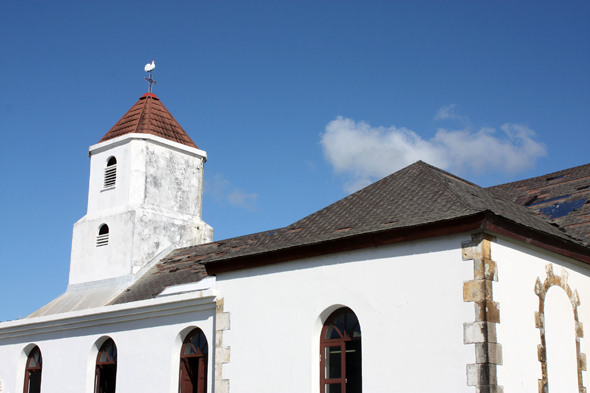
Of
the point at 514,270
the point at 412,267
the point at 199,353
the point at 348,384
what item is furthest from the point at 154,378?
the point at 514,270

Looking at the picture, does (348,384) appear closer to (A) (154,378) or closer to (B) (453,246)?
(B) (453,246)

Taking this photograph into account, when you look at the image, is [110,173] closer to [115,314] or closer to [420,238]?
[115,314]

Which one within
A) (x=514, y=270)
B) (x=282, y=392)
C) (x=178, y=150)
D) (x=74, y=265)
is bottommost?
(x=282, y=392)

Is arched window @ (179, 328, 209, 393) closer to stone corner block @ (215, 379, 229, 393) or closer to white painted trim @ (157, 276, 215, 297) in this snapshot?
stone corner block @ (215, 379, 229, 393)

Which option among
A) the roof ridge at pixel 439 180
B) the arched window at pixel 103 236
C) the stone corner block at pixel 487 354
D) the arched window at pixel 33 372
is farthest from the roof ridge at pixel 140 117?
the stone corner block at pixel 487 354

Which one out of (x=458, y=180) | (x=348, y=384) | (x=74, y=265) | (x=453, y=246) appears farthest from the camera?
(x=74, y=265)

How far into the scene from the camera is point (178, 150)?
76.3 ft

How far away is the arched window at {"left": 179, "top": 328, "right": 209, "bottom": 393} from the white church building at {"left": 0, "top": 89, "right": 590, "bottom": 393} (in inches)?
1.3

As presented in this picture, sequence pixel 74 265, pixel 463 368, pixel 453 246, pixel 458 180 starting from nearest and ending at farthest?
pixel 463 368 < pixel 453 246 < pixel 458 180 < pixel 74 265

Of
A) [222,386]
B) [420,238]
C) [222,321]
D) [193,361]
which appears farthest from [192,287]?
[420,238]

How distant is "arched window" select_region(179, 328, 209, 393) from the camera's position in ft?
49.6

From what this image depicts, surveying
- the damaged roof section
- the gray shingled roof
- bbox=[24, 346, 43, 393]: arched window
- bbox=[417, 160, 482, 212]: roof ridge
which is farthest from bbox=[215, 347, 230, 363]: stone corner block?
bbox=[24, 346, 43, 393]: arched window

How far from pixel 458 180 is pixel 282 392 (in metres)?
5.58

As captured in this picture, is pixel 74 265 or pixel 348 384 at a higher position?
pixel 74 265
